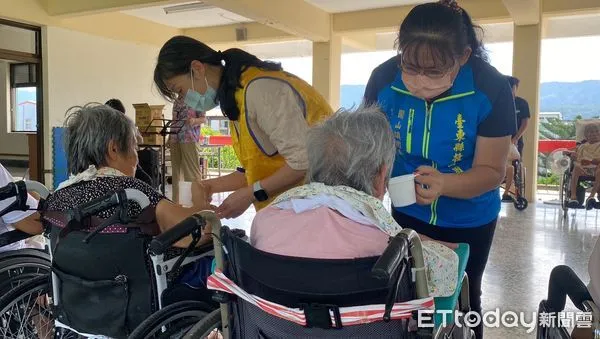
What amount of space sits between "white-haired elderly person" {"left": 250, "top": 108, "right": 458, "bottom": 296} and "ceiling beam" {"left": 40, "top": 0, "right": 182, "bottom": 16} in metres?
6.37

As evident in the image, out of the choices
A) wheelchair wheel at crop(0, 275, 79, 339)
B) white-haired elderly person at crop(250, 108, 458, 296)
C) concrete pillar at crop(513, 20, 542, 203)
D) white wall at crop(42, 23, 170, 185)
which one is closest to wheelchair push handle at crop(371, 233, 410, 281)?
white-haired elderly person at crop(250, 108, 458, 296)

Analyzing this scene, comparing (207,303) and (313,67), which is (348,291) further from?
(313,67)

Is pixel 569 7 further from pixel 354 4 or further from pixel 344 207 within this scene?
pixel 344 207

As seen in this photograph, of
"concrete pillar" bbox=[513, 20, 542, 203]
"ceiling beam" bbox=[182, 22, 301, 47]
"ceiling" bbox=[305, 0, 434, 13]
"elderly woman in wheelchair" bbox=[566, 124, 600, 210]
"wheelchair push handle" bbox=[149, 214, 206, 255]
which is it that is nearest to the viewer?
"wheelchair push handle" bbox=[149, 214, 206, 255]

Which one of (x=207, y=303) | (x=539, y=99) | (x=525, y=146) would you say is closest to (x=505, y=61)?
(x=539, y=99)

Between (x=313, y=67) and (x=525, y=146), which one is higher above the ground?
(x=313, y=67)

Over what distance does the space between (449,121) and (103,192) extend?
948 mm

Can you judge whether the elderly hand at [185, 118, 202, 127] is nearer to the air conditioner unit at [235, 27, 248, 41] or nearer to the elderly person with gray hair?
the air conditioner unit at [235, 27, 248, 41]

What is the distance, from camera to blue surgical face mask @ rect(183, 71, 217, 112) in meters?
1.76

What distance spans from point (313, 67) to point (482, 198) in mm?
7884

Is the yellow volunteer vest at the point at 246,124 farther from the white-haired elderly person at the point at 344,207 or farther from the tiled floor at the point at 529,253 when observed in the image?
the tiled floor at the point at 529,253

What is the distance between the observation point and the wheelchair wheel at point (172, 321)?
4.19 ft

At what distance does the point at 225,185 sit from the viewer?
1.96 meters

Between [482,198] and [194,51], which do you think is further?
[194,51]
